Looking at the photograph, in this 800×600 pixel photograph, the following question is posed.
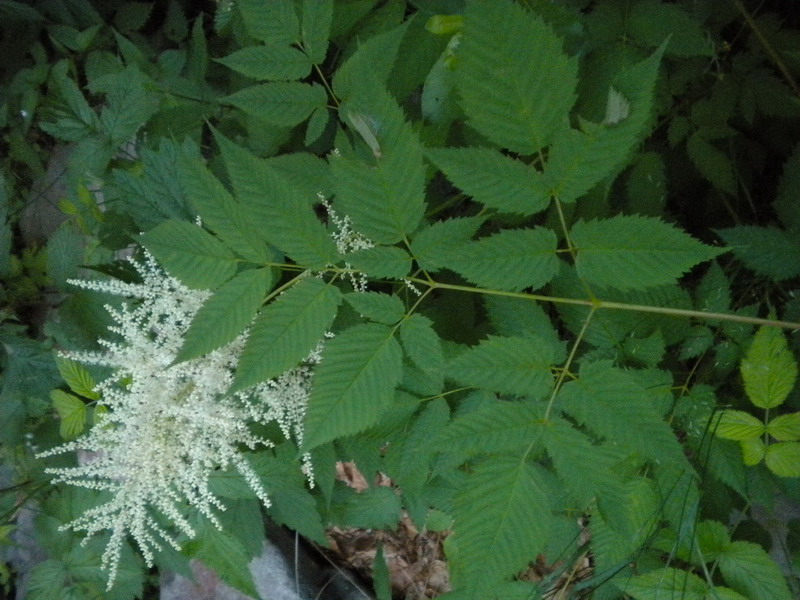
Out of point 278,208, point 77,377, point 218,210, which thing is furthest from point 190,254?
point 77,377

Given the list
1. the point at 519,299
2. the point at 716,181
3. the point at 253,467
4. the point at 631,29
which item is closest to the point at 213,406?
the point at 253,467

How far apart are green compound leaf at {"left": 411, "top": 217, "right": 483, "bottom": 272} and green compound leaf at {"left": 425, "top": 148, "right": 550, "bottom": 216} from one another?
122 millimetres

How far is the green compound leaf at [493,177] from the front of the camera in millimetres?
1154

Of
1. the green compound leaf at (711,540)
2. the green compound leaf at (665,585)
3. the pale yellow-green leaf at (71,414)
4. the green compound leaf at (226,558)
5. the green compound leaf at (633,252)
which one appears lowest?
the green compound leaf at (665,585)

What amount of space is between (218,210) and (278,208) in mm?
152

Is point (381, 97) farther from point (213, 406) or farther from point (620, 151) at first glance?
point (213, 406)

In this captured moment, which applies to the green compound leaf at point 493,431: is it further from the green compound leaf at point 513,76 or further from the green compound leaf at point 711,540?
the green compound leaf at point 711,540

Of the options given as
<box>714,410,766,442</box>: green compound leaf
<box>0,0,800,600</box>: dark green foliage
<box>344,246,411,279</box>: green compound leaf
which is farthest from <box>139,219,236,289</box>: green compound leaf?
<box>714,410,766,442</box>: green compound leaf

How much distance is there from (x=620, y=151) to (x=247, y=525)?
5.16 feet

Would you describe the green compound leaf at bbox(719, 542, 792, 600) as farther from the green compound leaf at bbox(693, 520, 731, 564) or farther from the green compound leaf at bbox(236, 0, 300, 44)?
the green compound leaf at bbox(236, 0, 300, 44)

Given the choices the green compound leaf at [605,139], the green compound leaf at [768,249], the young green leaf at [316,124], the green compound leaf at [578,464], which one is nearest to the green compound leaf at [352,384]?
the green compound leaf at [578,464]

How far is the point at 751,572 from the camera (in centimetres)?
144

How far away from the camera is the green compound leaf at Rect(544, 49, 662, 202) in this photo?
105 centimetres

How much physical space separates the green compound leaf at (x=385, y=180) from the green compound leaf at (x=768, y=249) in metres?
0.87
